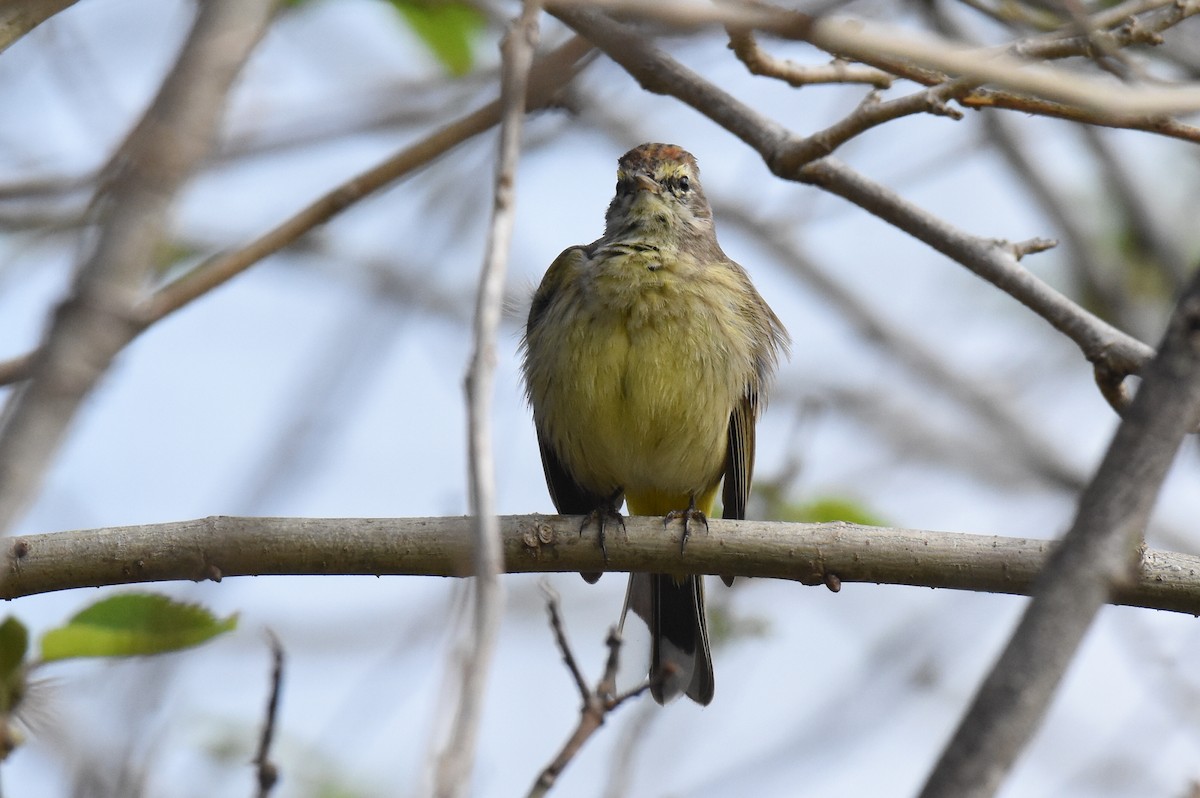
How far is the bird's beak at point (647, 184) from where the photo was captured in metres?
6.40

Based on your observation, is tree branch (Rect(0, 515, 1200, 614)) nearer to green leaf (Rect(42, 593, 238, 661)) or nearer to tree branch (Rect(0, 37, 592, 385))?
green leaf (Rect(42, 593, 238, 661))

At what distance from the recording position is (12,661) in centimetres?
293

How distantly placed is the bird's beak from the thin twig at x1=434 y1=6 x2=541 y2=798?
4.01 meters

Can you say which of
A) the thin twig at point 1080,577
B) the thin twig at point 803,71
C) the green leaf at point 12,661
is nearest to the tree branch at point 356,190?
the green leaf at point 12,661

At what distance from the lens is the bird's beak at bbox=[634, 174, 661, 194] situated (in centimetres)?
640

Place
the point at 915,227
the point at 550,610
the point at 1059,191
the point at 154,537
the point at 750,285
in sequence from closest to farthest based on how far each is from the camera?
the point at 550,610 → the point at 154,537 → the point at 915,227 → the point at 750,285 → the point at 1059,191

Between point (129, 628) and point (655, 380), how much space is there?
9.41 ft

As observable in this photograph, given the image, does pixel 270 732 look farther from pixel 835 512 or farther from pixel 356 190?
pixel 835 512

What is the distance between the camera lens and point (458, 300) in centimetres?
1005

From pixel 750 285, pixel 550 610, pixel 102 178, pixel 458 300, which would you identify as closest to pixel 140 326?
pixel 102 178

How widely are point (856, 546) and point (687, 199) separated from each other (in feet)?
9.85

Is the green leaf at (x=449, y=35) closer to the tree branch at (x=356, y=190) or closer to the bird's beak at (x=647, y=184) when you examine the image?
the bird's beak at (x=647, y=184)

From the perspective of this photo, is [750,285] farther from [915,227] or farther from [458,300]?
[458,300]

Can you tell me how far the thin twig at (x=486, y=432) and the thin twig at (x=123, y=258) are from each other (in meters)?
0.57
